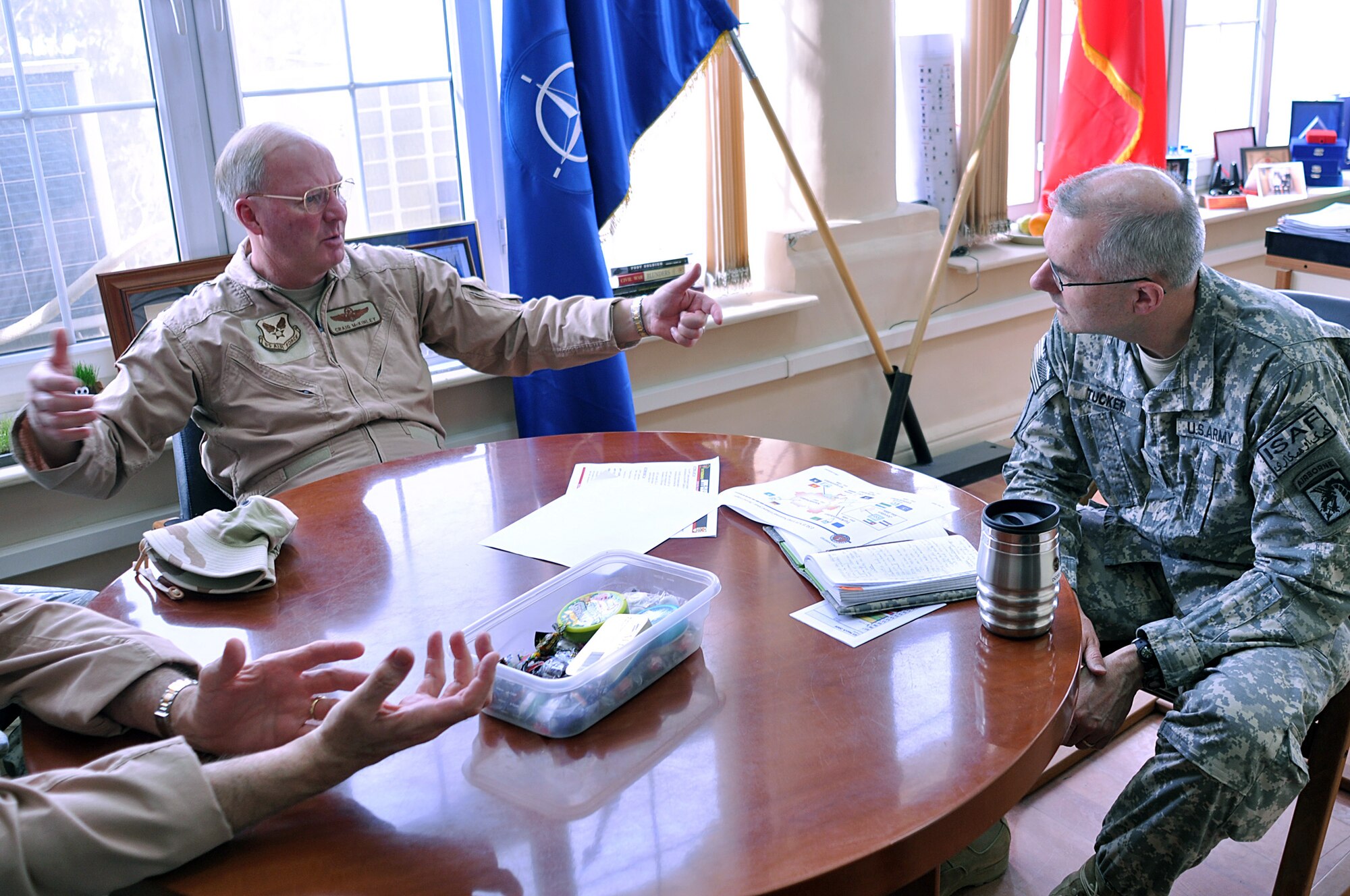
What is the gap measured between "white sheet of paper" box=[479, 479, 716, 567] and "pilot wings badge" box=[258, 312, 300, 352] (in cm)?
76

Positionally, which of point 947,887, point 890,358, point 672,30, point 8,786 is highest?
point 672,30

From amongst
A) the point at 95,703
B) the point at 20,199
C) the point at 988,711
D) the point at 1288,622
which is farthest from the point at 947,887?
the point at 20,199

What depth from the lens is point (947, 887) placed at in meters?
1.72

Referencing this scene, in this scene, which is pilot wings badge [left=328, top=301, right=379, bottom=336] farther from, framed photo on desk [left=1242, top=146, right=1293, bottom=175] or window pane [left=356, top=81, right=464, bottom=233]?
framed photo on desk [left=1242, top=146, right=1293, bottom=175]

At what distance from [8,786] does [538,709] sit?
0.45 meters

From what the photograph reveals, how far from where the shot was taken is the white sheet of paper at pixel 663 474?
1683 millimetres

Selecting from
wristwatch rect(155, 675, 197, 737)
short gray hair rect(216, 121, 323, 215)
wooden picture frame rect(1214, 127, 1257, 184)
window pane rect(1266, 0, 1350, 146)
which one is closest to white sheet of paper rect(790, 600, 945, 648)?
wristwatch rect(155, 675, 197, 737)

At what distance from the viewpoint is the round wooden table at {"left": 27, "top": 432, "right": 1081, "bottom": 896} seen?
884mm

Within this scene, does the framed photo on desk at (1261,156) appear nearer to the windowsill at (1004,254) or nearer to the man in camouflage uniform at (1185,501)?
the windowsill at (1004,254)

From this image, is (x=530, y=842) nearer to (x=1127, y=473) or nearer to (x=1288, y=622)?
(x=1288, y=622)

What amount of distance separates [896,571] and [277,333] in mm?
1334

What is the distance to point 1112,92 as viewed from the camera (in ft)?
12.4

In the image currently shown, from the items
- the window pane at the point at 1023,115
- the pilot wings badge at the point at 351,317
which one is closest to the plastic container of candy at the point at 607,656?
the pilot wings badge at the point at 351,317

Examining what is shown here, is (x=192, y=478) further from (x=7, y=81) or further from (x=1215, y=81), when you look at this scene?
(x=1215, y=81)
